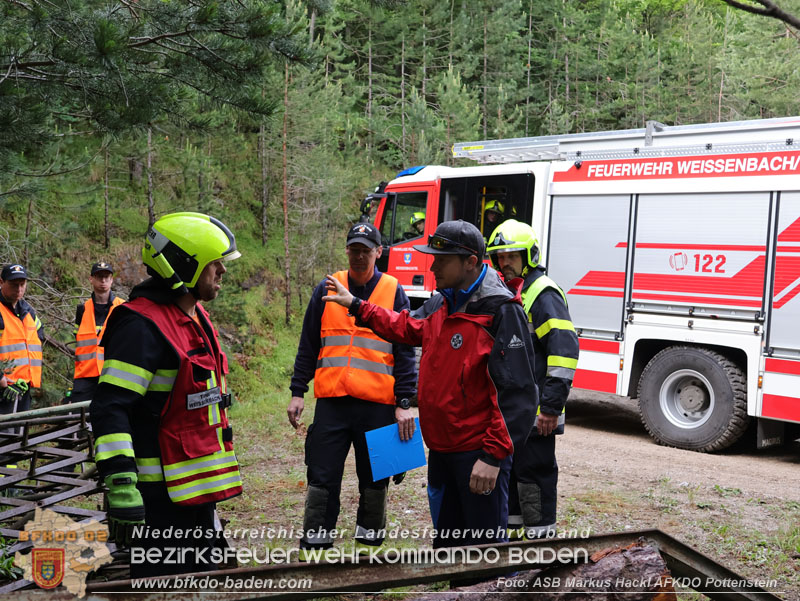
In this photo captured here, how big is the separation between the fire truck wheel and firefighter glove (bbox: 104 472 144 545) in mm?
7229

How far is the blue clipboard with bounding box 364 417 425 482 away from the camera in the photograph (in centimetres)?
428

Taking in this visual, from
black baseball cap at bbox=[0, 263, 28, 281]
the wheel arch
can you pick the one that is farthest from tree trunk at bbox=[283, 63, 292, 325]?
black baseball cap at bbox=[0, 263, 28, 281]

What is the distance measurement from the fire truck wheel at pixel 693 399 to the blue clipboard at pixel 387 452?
16.9ft

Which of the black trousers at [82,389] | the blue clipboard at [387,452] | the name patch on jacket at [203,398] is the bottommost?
the black trousers at [82,389]

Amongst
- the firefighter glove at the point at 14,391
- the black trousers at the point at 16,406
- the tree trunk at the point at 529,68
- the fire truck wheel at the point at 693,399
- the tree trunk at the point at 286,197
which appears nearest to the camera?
the firefighter glove at the point at 14,391

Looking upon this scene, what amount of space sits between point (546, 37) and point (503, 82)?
7.09 meters

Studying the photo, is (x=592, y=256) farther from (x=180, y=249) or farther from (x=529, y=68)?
(x=529, y=68)

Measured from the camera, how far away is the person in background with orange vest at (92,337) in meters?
6.84

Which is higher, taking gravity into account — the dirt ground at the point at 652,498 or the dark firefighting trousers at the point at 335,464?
the dark firefighting trousers at the point at 335,464

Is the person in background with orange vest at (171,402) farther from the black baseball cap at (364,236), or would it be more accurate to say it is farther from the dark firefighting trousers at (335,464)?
the black baseball cap at (364,236)

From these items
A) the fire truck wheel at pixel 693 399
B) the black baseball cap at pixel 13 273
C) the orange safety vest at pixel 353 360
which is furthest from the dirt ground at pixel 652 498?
the black baseball cap at pixel 13 273

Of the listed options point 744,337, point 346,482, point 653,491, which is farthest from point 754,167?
point 346,482

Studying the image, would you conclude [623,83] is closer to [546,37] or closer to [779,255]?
[546,37]

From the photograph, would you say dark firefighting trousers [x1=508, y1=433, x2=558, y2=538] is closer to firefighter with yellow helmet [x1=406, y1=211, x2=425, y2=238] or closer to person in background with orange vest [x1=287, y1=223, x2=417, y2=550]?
person in background with orange vest [x1=287, y1=223, x2=417, y2=550]
